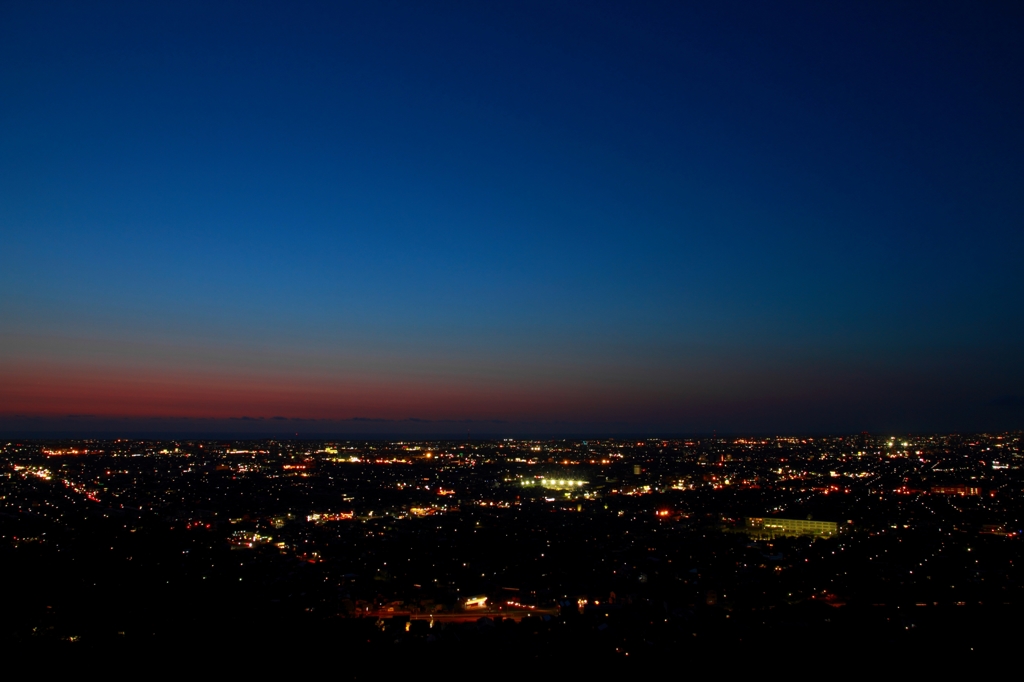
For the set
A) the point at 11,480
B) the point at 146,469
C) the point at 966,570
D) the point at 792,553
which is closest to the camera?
the point at 966,570

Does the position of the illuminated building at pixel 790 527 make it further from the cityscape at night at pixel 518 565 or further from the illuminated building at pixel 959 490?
the illuminated building at pixel 959 490

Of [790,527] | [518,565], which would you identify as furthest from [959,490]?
[518,565]

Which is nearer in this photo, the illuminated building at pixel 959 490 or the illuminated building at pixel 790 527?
the illuminated building at pixel 790 527

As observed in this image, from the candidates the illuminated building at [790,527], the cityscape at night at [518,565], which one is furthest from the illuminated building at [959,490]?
the illuminated building at [790,527]

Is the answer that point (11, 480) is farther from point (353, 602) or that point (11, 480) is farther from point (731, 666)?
point (731, 666)

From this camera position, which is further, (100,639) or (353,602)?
(353,602)

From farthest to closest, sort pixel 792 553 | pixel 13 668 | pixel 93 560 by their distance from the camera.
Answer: pixel 792 553, pixel 93 560, pixel 13 668

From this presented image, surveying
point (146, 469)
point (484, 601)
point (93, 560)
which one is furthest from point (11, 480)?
point (484, 601)

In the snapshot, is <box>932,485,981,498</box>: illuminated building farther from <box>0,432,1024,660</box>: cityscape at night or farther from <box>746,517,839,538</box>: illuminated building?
<box>746,517,839,538</box>: illuminated building
